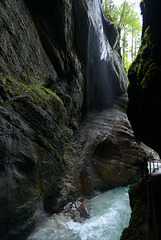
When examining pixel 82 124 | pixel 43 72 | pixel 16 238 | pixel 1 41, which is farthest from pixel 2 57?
pixel 82 124

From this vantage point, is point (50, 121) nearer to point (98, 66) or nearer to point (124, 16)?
point (98, 66)

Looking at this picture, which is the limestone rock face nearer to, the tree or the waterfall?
the waterfall

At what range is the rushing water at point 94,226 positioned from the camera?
5.45 meters

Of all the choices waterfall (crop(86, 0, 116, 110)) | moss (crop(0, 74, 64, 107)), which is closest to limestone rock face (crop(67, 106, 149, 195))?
waterfall (crop(86, 0, 116, 110))

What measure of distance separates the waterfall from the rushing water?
9.99 m

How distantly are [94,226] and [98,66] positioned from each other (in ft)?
45.0

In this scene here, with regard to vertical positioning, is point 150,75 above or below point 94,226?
above

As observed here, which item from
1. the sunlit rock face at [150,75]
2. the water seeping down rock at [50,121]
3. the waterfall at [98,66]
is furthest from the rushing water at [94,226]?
the waterfall at [98,66]

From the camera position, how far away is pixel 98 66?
14.6m

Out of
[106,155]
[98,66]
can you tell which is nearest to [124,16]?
[98,66]

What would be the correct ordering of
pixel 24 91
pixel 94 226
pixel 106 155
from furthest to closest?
pixel 106 155 → pixel 94 226 → pixel 24 91

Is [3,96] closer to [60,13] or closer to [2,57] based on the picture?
[2,57]

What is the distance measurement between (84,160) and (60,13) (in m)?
9.98

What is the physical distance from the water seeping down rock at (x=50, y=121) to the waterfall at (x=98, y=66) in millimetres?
154
